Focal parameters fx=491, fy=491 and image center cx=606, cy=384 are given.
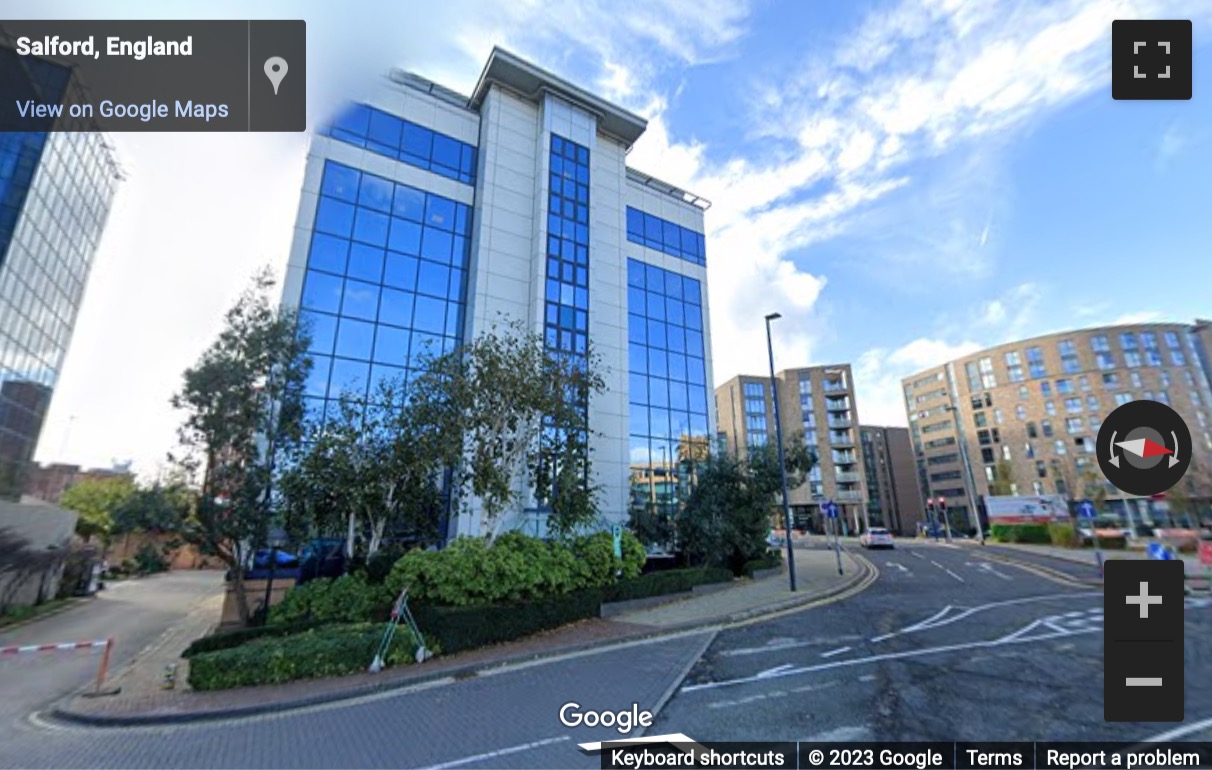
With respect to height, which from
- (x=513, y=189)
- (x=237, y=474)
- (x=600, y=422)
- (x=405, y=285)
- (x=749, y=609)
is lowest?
(x=749, y=609)

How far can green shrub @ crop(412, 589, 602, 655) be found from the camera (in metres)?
10.6

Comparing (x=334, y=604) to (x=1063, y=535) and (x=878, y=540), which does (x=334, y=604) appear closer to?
(x=878, y=540)

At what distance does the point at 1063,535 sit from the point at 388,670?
40.1 meters

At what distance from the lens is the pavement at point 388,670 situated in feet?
25.9

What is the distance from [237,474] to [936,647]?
56.4 feet

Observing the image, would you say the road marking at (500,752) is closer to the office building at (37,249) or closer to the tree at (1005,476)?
the office building at (37,249)

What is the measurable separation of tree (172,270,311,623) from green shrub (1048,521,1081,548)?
4182cm

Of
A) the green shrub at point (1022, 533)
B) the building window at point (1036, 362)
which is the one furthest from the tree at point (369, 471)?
the green shrub at point (1022, 533)

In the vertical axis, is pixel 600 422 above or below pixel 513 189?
below

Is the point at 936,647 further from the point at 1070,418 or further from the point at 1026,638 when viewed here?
the point at 1070,418

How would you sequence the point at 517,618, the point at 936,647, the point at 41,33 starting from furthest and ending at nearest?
the point at 517,618
the point at 936,647
the point at 41,33

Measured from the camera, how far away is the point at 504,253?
949 inches

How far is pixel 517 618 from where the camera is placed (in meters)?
11.8

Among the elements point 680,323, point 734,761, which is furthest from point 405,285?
point 734,761
